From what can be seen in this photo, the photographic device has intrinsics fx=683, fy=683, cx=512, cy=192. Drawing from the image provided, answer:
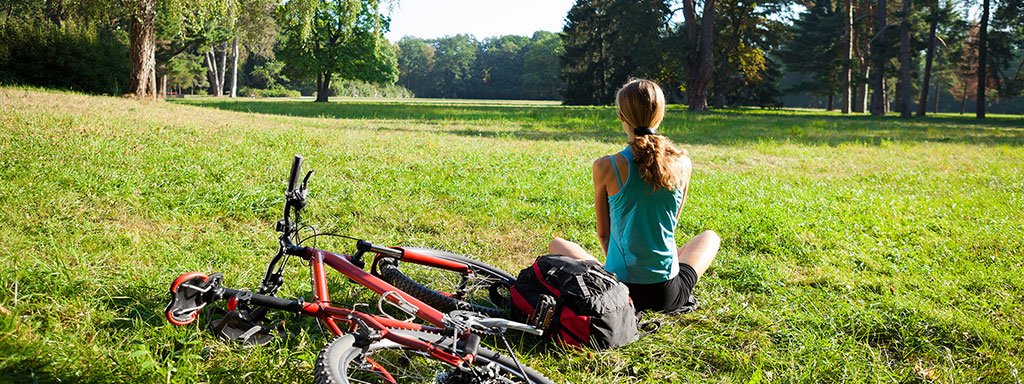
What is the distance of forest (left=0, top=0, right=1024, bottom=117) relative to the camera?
2041cm

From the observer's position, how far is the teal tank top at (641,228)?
3701mm

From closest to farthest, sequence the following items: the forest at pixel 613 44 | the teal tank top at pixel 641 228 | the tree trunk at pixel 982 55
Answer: the teal tank top at pixel 641 228 → the forest at pixel 613 44 → the tree trunk at pixel 982 55

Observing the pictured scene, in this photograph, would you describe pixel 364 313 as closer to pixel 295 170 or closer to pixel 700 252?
pixel 295 170

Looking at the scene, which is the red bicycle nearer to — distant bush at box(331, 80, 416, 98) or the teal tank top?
the teal tank top

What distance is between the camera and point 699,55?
121ft

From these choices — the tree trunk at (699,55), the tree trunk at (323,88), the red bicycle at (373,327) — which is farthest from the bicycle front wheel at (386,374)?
the tree trunk at (323,88)

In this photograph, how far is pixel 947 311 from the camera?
4.41 m

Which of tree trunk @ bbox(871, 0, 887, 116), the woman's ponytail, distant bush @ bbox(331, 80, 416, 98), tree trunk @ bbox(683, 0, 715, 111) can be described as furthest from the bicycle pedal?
distant bush @ bbox(331, 80, 416, 98)

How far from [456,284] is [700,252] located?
1.57 metres

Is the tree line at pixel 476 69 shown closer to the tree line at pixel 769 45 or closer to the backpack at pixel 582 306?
the tree line at pixel 769 45

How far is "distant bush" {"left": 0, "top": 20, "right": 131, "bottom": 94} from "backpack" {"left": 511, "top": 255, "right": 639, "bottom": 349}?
22.9 m

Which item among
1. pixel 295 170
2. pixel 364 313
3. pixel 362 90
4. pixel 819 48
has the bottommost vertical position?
pixel 364 313

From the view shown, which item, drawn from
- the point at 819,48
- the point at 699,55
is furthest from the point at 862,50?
the point at 699,55

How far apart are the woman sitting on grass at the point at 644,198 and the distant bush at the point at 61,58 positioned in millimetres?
22855
